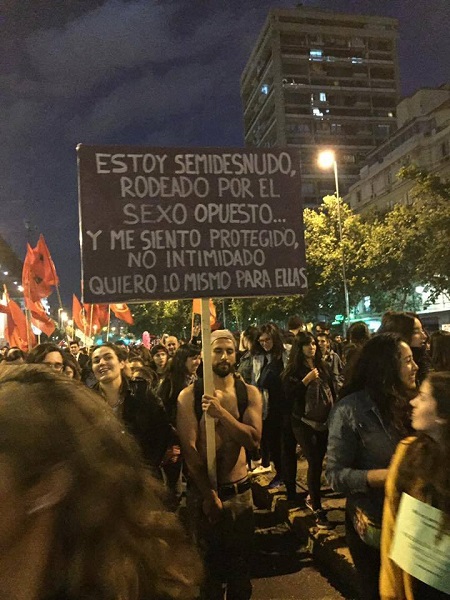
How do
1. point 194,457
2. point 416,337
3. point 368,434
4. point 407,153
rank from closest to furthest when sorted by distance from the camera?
point 368,434
point 194,457
point 416,337
point 407,153

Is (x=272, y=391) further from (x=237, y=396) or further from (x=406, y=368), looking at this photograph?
(x=406, y=368)

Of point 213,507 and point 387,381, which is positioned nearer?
point 387,381

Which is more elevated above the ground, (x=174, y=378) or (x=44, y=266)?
(x=44, y=266)

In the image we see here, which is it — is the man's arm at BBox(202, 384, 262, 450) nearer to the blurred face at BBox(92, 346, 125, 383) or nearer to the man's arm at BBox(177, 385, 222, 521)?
the man's arm at BBox(177, 385, 222, 521)

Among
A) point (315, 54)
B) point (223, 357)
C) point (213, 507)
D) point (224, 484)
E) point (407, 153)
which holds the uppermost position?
point (315, 54)

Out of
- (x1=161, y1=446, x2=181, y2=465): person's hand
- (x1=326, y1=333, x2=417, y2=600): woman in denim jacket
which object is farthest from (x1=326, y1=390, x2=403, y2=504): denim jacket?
(x1=161, y1=446, x2=181, y2=465): person's hand

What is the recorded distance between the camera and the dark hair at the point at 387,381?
3092 millimetres

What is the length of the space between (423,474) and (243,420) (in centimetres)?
205

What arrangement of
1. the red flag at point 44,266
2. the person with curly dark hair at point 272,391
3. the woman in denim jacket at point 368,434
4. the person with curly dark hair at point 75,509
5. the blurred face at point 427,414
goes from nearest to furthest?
the person with curly dark hair at point 75,509, the blurred face at point 427,414, the woman in denim jacket at point 368,434, the person with curly dark hair at point 272,391, the red flag at point 44,266

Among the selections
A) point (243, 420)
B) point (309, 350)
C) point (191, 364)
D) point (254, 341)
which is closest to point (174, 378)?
point (191, 364)

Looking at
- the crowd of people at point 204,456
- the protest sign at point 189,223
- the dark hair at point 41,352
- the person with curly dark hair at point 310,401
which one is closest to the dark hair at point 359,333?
the crowd of people at point 204,456

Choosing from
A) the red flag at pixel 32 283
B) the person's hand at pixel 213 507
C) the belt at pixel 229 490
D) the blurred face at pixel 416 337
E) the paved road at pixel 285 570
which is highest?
the red flag at pixel 32 283

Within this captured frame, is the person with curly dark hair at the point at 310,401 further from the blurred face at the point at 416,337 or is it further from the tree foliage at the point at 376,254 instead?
the tree foliage at the point at 376,254

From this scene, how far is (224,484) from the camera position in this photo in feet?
13.1
